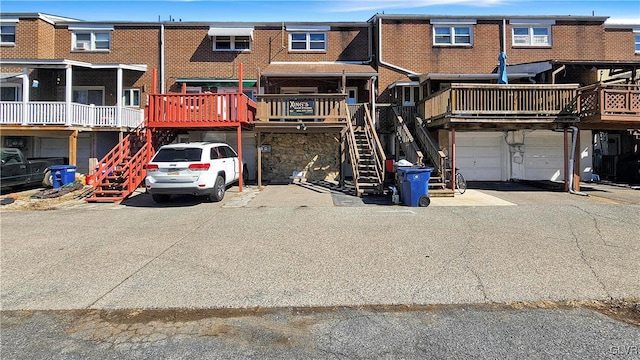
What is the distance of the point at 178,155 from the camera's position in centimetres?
1073

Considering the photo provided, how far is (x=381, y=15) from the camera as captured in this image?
750 inches

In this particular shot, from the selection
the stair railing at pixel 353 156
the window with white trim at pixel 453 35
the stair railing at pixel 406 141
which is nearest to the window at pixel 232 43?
the stair railing at pixel 353 156

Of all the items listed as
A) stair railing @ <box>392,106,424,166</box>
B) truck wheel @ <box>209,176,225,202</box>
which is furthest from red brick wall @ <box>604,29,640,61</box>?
truck wheel @ <box>209,176,225,202</box>

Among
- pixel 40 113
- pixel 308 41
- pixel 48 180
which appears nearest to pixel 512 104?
pixel 308 41

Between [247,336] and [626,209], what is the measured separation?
1068 centimetres

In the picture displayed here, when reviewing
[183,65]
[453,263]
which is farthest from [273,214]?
[183,65]

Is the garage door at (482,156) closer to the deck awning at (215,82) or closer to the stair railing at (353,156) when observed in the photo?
the stair railing at (353,156)

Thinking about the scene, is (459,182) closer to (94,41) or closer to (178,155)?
(178,155)

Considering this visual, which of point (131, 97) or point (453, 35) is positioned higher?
point (453, 35)

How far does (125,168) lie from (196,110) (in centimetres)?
313

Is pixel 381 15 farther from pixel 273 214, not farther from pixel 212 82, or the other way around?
pixel 273 214

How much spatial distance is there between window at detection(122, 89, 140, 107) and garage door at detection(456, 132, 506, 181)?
15.8 meters

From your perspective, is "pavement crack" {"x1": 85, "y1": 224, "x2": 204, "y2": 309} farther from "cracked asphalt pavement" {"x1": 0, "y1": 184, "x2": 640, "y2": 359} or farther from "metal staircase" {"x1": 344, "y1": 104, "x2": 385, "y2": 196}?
"metal staircase" {"x1": 344, "y1": 104, "x2": 385, "y2": 196}

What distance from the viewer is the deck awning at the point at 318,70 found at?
17250 mm
